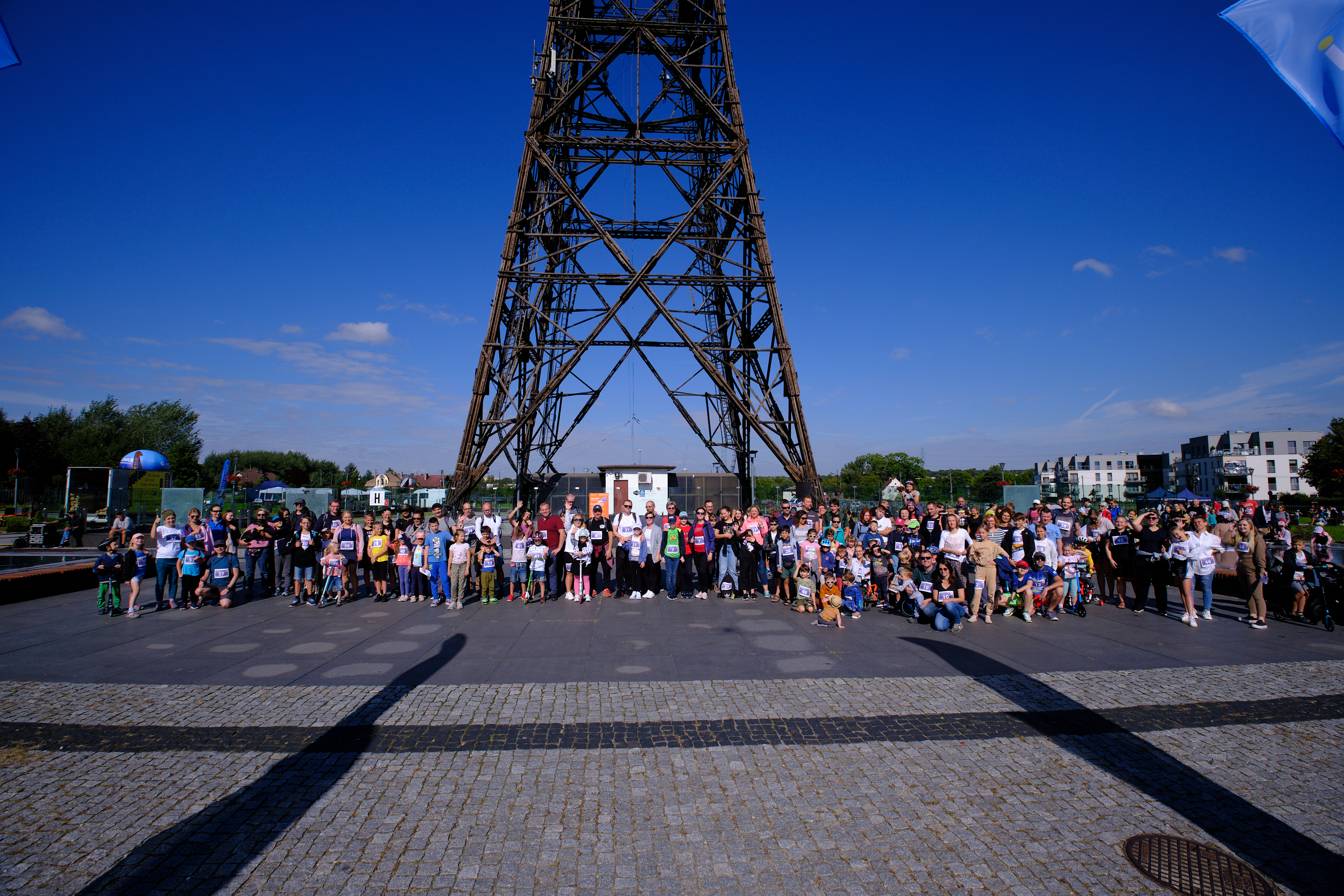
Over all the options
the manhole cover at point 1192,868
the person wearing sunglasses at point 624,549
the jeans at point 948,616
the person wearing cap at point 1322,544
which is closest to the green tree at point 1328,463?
the person wearing cap at point 1322,544

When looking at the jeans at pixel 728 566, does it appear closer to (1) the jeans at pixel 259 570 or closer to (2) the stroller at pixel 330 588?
(2) the stroller at pixel 330 588

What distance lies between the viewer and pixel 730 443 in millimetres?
20531

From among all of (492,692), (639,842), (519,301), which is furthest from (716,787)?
(519,301)

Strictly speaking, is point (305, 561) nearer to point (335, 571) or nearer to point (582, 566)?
point (335, 571)

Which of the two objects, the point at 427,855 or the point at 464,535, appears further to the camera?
the point at 464,535

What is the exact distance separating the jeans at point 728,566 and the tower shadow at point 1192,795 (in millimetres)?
5679

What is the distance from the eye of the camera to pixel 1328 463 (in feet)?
164

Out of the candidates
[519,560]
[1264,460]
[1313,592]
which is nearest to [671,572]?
[519,560]

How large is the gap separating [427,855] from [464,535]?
26.6ft

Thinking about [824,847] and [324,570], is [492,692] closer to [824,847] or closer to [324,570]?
[824,847]

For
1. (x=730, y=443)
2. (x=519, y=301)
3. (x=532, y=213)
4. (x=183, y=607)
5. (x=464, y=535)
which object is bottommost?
(x=183, y=607)

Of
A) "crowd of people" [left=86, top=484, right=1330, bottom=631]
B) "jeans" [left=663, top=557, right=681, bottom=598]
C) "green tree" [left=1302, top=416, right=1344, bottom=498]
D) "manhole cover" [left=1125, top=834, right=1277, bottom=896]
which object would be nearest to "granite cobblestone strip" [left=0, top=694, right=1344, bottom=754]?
"manhole cover" [left=1125, top=834, right=1277, bottom=896]

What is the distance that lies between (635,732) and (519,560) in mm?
6409

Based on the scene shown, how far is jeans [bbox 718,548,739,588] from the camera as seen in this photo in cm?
1193
